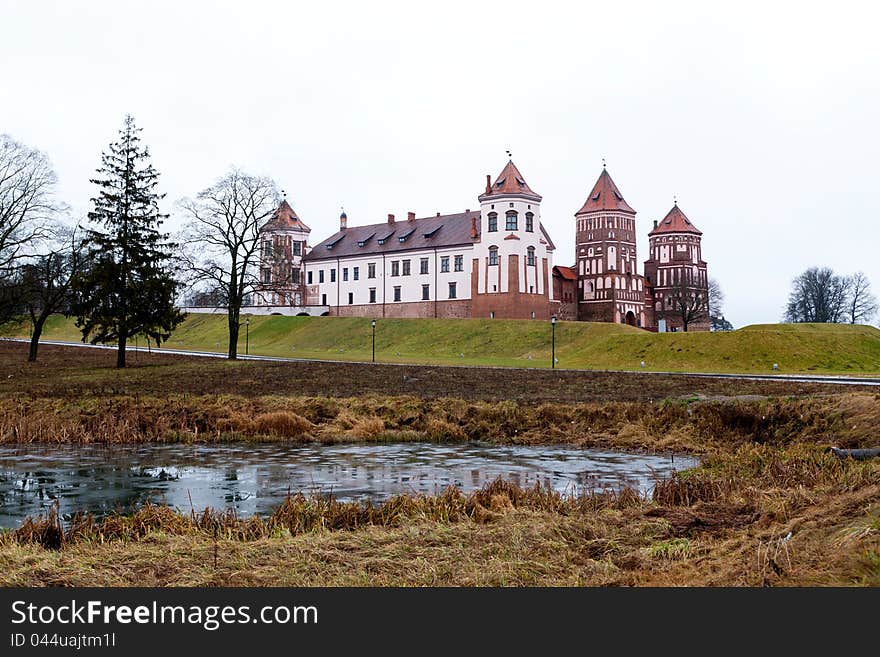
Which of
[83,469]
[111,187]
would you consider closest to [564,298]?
[111,187]

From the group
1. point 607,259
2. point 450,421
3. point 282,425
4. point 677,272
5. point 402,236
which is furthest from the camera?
point 677,272

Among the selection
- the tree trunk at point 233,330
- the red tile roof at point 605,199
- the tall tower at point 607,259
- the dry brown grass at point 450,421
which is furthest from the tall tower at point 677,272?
the dry brown grass at point 450,421

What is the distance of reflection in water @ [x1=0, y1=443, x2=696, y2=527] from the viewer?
12797mm

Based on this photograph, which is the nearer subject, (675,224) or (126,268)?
(126,268)

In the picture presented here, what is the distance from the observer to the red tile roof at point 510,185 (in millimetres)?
79438

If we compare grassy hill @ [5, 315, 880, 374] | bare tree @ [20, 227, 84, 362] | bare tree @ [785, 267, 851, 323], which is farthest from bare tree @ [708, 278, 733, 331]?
bare tree @ [20, 227, 84, 362]

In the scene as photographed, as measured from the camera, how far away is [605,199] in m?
98.0

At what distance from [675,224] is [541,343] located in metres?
49.8

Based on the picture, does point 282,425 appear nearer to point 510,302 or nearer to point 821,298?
point 510,302

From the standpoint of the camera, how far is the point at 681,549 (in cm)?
773

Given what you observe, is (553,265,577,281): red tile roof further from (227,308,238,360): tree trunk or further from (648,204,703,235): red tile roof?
(227,308,238,360): tree trunk

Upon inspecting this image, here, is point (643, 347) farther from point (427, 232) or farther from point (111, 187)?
point (427, 232)

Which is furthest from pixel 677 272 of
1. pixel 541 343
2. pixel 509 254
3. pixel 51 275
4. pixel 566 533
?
pixel 566 533

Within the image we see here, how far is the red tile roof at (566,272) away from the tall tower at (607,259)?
852 mm
